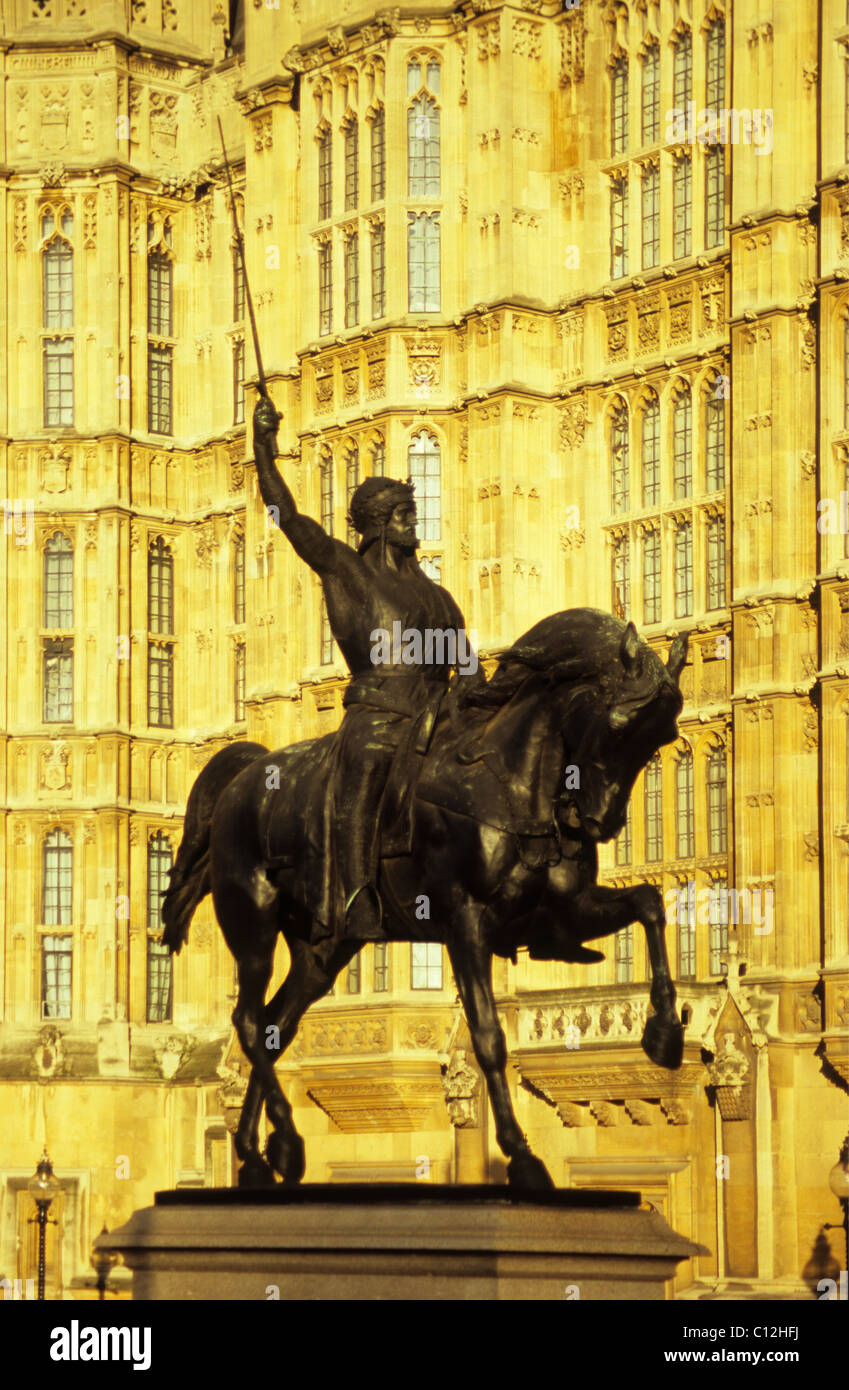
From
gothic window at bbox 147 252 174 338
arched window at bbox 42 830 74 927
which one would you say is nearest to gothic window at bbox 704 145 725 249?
gothic window at bbox 147 252 174 338

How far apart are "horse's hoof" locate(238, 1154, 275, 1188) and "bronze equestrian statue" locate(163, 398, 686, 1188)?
18 mm

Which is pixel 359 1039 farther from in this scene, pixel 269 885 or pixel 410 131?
pixel 269 885

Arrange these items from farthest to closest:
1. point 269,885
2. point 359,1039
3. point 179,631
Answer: point 179,631 < point 359,1039 < point 269,885

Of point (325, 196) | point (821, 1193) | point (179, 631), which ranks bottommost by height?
point (821, 1193)

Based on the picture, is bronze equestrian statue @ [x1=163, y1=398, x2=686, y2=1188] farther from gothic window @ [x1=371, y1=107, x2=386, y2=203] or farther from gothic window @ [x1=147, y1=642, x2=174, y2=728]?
gothic window @ [x1=147, y1=642, x2=174, y2=728]

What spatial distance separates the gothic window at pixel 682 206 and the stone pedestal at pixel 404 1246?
2291 cm

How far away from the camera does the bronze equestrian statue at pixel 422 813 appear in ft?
49.2

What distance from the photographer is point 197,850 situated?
17.4 m

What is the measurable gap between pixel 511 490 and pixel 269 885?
20964 mm

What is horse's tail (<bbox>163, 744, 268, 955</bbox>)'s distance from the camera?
17359 mm

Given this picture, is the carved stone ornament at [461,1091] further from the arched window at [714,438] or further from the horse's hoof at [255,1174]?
the horse's hoof at [255,1174]

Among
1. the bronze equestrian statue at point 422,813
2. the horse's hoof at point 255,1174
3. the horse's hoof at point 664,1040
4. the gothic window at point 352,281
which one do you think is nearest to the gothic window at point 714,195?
the gothic window at point 352,281

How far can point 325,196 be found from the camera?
1578 inches
